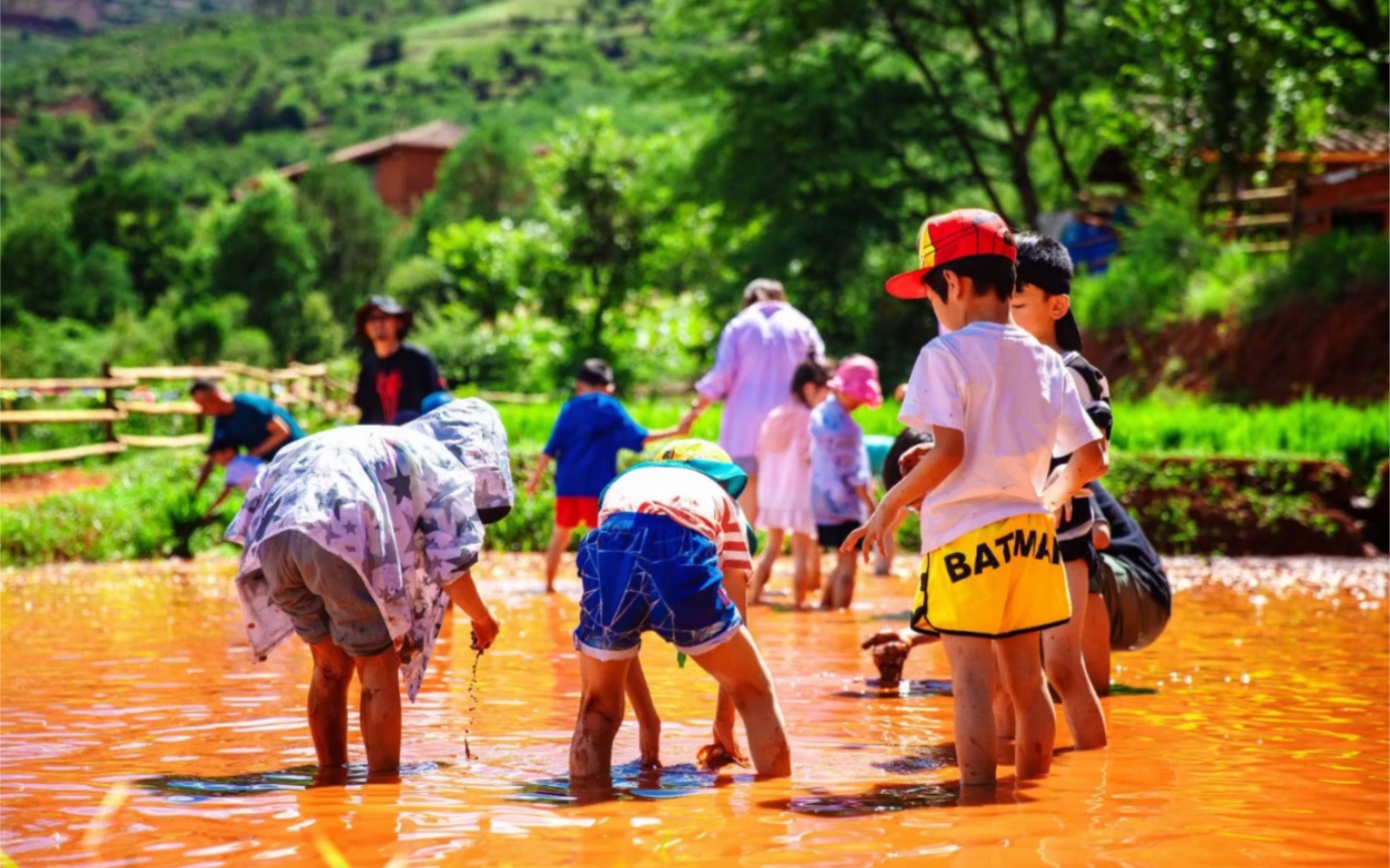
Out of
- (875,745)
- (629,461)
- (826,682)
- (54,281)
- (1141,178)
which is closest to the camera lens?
(875,745)

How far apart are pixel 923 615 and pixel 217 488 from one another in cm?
1061

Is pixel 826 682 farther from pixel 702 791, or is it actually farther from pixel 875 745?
pixel 702 791

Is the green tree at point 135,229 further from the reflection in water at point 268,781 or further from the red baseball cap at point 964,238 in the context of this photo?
the red baseball cap at point 964,238

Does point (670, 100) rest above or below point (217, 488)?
above

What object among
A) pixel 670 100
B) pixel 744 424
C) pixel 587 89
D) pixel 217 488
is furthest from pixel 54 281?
pixel 587 89

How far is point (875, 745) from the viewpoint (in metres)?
4.98

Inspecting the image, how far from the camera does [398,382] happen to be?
8508 mm

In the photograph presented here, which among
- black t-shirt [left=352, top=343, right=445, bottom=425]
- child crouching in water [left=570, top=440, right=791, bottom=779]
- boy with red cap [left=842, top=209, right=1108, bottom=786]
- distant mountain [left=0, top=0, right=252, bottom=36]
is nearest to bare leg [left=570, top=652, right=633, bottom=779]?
child crouching in water [left=570, top=440, right=791, bottom=779]

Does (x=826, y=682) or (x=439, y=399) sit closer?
(x=826, y=682)

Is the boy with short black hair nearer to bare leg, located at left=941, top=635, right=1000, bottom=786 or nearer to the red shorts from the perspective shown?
bare leg, located at left=941, top=635, right=1000, bottom=786

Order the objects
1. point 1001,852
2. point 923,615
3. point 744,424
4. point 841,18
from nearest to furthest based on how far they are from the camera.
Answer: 1. point 1001,852
2. point 923,615
3. point 744,424
4. point 841,18

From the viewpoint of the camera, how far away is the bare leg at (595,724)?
4.34 meters

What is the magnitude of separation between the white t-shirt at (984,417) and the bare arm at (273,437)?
7981mm

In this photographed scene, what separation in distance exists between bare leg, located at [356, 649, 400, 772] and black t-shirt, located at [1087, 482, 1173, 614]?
2632mm
